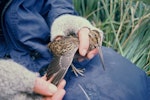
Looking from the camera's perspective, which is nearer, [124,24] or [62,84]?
[62,84]

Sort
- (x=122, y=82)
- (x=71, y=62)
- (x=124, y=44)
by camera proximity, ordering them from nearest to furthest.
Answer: (x=71, y=62) < (x=122, y=82) < (x=124, y=44)

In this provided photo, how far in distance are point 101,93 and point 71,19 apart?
1.19 ft

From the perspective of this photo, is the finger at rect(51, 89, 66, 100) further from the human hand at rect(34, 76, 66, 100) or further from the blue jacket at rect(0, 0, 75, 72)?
the blue jacket at rect(0, 0, 75, 72)

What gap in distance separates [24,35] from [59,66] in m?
0.21

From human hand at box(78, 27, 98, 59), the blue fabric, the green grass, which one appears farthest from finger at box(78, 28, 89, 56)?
the green grass

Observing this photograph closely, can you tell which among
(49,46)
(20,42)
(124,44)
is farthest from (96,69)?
(124,44)

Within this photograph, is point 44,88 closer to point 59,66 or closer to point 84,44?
point 59,66

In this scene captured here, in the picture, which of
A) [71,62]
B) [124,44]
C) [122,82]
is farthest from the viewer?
[124,44]

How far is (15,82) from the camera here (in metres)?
1.43

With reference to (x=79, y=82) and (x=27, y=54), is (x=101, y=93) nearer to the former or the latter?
(x=79, y=82)

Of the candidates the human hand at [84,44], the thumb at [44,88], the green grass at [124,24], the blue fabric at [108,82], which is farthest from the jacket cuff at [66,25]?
the green grass at [124,24]

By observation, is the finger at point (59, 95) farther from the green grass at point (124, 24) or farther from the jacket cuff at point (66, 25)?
the green grass at point (124, 24)

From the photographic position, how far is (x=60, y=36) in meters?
1.65

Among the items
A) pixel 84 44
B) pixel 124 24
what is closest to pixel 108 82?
pixel 84 44
